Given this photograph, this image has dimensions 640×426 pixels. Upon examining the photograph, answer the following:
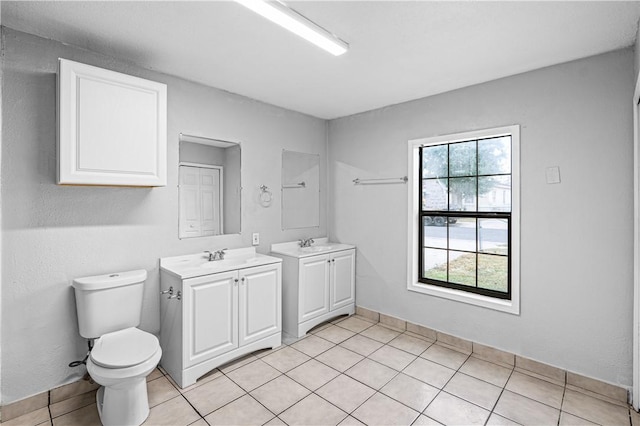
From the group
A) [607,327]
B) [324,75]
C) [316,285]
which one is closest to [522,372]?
[607,327]

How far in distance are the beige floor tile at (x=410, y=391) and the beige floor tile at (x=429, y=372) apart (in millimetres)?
65

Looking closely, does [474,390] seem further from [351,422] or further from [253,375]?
[253,375]

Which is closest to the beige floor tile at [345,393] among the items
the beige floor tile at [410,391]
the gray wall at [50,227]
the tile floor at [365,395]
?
the tile floor at [365,395]

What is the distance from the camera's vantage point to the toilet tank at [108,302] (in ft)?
7.23

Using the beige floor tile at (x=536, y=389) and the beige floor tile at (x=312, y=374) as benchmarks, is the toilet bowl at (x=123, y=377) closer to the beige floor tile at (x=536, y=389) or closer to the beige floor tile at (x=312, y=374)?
the beige floor tile at (x=312, y=374)

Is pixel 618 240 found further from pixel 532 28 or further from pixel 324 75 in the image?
pixel 324 75

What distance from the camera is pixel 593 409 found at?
7.17ft

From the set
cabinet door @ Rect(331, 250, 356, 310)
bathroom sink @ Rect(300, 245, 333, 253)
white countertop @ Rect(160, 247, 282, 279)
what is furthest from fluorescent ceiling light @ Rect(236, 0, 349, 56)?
cabinet door @ Rect(331, 250, 356, 310)

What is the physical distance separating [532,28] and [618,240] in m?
1.57

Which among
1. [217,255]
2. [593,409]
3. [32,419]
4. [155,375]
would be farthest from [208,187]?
[593,409]

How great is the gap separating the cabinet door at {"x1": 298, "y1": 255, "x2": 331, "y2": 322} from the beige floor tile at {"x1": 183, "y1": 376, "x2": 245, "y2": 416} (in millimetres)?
997

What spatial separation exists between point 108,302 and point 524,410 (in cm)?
290

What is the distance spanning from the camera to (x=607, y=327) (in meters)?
2.35

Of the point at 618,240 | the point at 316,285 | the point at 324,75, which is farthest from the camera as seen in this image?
the point at 316,285
